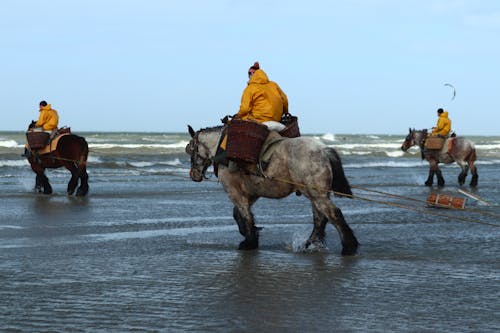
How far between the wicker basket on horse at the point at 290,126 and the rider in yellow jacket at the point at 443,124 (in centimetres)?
1549

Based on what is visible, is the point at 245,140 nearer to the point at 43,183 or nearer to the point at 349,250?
the point at 349,250

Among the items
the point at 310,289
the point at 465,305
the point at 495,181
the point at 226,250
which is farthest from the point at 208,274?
the point at 495,181

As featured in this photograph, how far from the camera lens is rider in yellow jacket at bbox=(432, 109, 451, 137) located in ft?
82.5

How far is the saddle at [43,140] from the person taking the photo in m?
18.9

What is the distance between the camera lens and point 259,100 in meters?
10.2

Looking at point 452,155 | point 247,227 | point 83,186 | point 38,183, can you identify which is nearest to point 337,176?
point 247,227

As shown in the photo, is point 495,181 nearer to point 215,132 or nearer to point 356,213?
point 356,213

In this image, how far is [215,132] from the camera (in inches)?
422

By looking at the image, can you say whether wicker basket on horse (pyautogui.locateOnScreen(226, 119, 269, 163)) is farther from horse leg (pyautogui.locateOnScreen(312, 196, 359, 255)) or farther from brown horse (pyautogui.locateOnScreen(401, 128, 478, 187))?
brown horse (pyautogui.locateOnScreen(401, 128, 478, 187))

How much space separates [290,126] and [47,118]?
10102 millimetres

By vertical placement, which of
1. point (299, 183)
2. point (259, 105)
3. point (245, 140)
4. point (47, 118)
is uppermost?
point (259, 105)

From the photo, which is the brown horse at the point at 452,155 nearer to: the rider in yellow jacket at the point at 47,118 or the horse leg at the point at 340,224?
the rider in yellow jacket at the point at 47,118

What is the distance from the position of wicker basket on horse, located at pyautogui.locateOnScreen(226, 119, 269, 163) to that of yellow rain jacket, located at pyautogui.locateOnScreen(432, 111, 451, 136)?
1622cm

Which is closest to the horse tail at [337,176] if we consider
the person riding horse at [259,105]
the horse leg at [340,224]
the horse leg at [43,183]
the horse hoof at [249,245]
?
the horse leg at [340,224]
